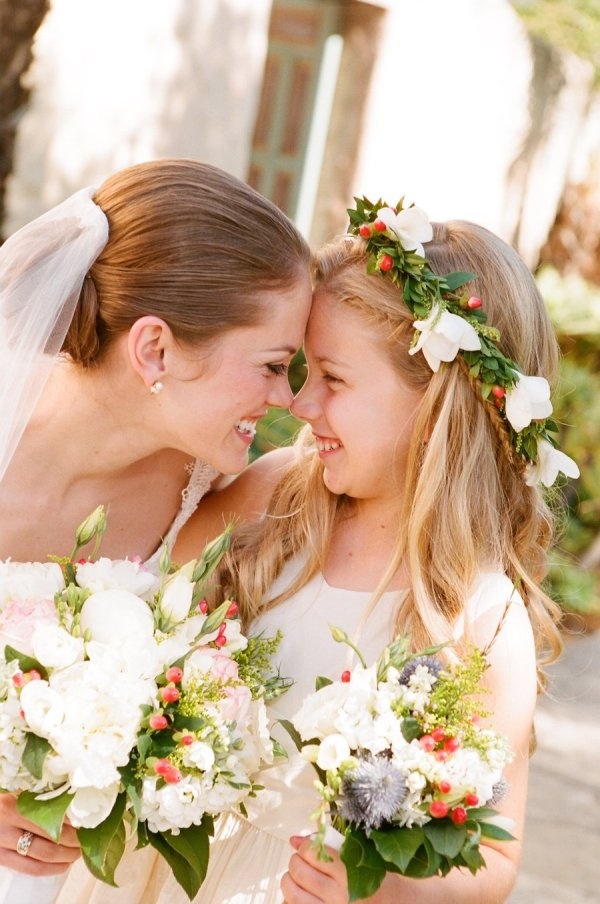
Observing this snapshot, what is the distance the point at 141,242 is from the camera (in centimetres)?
275

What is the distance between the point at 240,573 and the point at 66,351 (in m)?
0.71

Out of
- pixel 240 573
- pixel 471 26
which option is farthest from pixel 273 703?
pixel 471 26

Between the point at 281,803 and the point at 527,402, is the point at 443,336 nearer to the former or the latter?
the point at 527,402

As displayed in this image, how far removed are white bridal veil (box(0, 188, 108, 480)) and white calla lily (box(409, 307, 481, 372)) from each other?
79 cm

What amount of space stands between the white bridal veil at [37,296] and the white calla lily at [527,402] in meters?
1.03

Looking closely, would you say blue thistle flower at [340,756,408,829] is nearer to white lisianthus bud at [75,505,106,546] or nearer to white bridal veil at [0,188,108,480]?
white lisianthus bud at [75,505,106,546]

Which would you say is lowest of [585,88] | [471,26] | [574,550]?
[574,550]

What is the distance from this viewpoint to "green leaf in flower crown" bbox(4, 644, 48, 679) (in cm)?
212

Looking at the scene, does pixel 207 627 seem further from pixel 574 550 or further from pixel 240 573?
pixel 574 550

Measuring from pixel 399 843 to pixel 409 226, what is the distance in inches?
55.9

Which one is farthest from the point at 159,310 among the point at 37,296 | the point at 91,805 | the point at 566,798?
the point at 566,798

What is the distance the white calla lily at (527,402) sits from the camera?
2646 millimetres

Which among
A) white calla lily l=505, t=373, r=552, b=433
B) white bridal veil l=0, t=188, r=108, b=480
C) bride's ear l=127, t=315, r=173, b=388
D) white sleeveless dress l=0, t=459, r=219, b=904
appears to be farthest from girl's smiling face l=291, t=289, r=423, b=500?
white bridal veil l=0, t=188, r=108, b=480

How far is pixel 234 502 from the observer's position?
10.6ft
